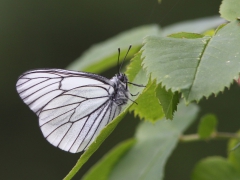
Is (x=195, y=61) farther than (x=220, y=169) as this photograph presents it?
No

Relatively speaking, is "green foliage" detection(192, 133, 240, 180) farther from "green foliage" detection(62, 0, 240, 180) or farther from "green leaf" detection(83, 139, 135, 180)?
"green leaf" detection(83, 139, 135, 180)

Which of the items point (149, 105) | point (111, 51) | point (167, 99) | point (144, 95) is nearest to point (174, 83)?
point (167, 99)

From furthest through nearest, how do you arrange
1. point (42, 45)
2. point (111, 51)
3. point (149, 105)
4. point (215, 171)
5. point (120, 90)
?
point (42, 45), point (111, 51), point (215, 171), point (120, 90), point (149, 105)

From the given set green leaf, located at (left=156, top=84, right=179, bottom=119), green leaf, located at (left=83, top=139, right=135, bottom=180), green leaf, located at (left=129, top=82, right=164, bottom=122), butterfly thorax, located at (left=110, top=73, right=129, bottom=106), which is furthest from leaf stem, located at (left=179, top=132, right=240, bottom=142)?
green leaf, located at (left=156, top=84, right=179, bottom=119)

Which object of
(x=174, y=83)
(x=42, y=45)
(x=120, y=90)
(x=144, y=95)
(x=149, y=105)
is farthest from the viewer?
(x=42, y=45)

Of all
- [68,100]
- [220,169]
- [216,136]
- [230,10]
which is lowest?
[220,169]

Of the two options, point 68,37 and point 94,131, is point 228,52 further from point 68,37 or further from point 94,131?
point 68,37

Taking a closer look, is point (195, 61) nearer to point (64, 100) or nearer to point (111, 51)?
point (64, 100)
